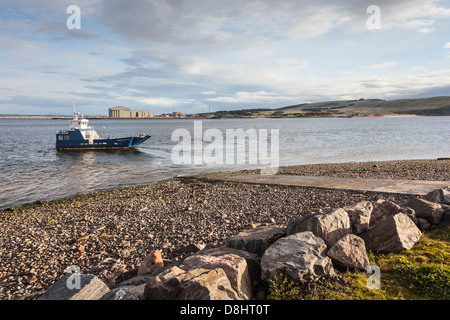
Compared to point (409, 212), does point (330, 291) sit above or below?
below

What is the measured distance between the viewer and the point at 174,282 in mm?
4559

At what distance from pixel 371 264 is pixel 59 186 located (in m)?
24.9

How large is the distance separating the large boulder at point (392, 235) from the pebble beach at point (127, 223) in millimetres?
4490

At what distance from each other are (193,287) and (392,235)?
4.77 metres

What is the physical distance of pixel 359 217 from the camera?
22.9ft

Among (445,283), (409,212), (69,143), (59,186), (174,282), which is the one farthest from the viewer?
(69,143)

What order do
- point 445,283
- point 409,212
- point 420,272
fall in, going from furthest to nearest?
point 409,212
point 420,272
point 445,283

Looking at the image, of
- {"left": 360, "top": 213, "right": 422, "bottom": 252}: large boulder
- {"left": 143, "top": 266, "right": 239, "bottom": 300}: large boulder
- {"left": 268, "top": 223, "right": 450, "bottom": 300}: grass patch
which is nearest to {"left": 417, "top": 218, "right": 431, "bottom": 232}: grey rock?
{"left": 360, "top": 213, "right": 422, "bottom": 252}: large boulder

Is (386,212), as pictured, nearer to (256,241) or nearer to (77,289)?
(256,241)

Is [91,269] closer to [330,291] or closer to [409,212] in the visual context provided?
[330,291]

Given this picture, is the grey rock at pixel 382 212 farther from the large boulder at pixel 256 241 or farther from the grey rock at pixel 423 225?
the large boulder at pixel 256 241

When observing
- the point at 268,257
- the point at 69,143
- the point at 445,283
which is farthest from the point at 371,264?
the point at 69,143

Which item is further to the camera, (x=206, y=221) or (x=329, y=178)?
(x=329, y=178)
